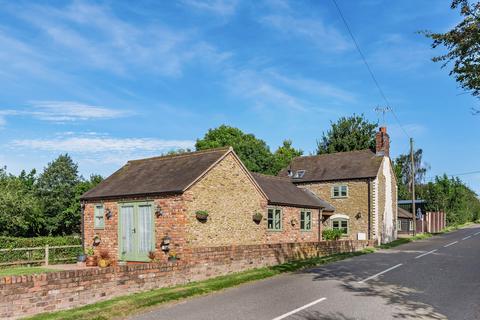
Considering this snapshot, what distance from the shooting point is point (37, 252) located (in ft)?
79.6

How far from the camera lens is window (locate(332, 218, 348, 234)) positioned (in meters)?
38.9

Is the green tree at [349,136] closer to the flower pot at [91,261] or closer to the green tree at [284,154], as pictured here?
the green tree at [284,154]

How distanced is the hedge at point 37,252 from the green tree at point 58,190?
20219 millimetres

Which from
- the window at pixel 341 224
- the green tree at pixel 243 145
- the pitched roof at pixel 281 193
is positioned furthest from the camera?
the green tree at pixel 243 145

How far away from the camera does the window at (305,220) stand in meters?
31.7

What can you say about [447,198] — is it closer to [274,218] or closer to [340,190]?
[340,190]

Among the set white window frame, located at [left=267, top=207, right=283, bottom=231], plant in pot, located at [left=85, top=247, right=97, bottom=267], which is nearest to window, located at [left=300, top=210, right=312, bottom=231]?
white window frame, located at [left=267, top=207, right=283, bottom=231]

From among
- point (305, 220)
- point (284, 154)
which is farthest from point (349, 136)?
point (305, 220)

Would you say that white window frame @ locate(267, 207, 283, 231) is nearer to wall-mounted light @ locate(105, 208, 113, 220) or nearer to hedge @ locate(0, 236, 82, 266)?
wall-mounted light @ locate(105, 208, 113, 220)

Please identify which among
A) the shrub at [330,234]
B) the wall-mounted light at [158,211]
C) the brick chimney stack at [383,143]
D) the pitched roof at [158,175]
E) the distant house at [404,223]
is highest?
the brick chimney stack at [383,143]

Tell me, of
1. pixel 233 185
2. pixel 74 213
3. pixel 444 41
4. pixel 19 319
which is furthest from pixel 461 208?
pixel 19 319

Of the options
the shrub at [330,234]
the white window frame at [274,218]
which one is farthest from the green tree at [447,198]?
the white window frame at [274,218]

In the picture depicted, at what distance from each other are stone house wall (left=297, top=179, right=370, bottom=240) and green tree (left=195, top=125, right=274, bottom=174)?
2005 centimetres

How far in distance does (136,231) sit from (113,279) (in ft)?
29.1
